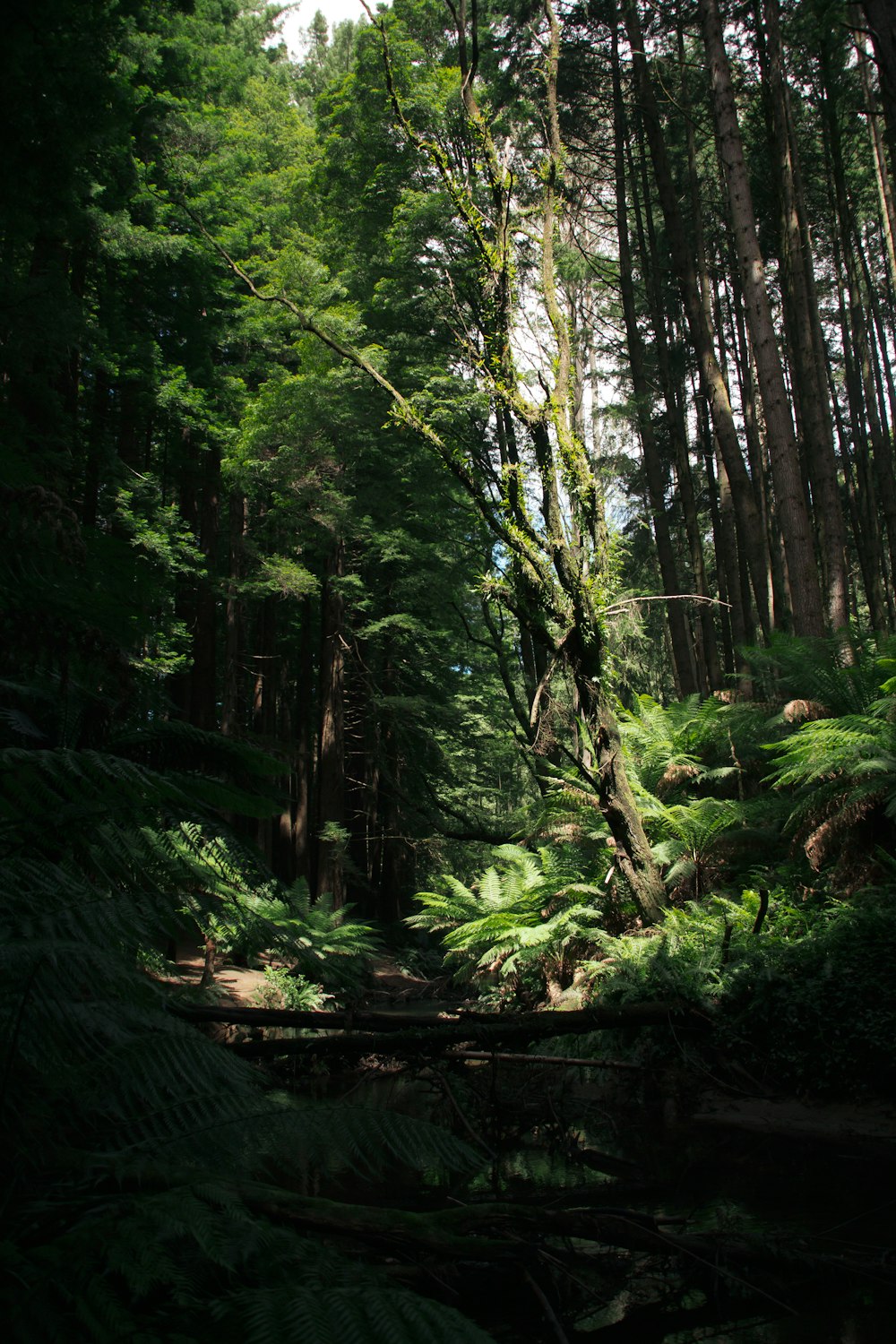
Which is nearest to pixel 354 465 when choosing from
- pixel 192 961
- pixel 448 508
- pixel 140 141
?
pixel 448 508

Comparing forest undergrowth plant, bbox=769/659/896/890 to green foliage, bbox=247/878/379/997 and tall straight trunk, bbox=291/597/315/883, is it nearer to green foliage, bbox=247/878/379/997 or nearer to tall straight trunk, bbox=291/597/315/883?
green foliage, bbox=247/878/379/997

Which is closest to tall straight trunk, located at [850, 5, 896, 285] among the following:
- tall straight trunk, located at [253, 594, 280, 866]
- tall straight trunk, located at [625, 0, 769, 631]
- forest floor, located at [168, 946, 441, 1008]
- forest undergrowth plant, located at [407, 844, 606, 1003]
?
tall straight trunk, located at [625, 0, 769, 631]

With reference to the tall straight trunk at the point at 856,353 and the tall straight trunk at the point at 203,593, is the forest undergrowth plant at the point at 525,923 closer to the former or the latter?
the tall straight trunk at the point at 203,593

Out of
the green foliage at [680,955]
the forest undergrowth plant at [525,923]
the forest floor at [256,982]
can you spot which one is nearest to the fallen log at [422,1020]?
the green foliage at [680,955]

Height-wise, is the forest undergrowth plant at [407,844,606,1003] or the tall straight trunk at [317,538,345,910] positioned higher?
the tall straight trunk at [317,538,345,910]

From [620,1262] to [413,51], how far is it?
1869cm

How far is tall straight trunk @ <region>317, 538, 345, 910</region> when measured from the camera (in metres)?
14.1

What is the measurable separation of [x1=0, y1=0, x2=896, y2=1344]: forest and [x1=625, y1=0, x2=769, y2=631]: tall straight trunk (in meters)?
0.09

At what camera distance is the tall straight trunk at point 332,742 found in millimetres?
14094

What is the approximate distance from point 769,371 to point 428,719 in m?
9.34

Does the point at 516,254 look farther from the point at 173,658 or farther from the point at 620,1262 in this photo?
the point at 620,1262

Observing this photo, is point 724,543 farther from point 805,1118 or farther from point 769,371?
point 805,1118

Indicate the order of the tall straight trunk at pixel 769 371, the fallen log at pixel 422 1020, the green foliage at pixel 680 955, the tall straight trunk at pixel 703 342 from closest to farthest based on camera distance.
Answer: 1. the fallen log at pixel 422 1020
2. the green foliage at pixel 680 955
3. the tall straight trunk at pixel 769 371
4. the tall straight trunk at pixel 703 342

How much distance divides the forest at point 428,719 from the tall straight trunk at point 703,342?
0.09 m
